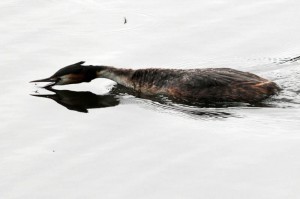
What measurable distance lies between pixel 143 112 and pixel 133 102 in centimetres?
68

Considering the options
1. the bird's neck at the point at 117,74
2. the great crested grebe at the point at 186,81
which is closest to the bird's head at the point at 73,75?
the great crested grebe at the point at 186,81

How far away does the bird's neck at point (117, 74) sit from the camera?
509 inches

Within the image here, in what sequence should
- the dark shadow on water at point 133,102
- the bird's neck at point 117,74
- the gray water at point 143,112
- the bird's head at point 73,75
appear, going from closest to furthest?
the gray water at point 143,112 < the dark shadow on water at point 133,102 < the bird's head at point 73,75 < the bird's neck at point 117,74

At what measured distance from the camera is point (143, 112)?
11.5 meters

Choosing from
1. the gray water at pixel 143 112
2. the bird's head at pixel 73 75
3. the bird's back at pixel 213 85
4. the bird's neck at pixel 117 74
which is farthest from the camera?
the bird's neck at pixel 117 74

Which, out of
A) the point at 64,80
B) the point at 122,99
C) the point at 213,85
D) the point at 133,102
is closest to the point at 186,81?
the point at 213,85

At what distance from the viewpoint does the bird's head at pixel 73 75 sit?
1273 centimetres

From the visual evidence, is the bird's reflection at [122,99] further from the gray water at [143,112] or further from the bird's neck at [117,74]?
the bird's neck at [117,74]

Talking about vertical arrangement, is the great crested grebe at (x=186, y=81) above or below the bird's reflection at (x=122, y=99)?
above

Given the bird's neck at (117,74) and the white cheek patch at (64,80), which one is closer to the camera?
the white cheek patch at (64,80)

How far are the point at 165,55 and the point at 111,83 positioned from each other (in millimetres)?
1193

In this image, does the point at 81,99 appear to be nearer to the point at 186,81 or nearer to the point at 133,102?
the point at 133,102

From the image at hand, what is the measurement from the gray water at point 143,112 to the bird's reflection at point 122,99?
0.7 inches

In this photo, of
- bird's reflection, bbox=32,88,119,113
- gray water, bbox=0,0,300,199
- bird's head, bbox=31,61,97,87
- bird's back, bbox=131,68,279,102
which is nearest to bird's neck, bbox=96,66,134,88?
bird's head, bbox=31,61,97,87
